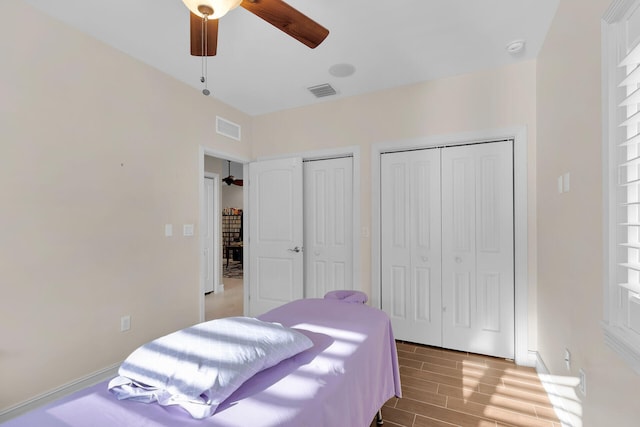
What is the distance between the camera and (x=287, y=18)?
1640 millimetres

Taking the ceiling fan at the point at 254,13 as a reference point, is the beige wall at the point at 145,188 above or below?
below

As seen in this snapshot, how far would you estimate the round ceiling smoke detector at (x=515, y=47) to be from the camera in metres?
2.41

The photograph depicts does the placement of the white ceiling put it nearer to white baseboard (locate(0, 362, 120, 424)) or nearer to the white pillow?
the white pillow

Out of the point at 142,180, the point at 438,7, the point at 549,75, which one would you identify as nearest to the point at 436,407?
the point at 549,75

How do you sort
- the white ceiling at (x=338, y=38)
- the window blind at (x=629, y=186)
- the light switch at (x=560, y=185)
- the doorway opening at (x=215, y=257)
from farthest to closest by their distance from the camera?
the doorway opening at (x=215, y=257) → the white ceiling at (x=338, y=38) → the light switch at (x=560, y=185) → the window blind at (x=629, y=186)

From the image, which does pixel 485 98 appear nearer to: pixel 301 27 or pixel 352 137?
pixel 352 137

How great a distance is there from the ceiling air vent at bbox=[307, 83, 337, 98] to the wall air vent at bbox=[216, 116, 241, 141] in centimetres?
108

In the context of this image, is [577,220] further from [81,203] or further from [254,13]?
[81,203]

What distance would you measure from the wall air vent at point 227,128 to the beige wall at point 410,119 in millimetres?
310

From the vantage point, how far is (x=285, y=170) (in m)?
3.74

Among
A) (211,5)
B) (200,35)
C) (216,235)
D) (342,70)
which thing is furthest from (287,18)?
(216,235)

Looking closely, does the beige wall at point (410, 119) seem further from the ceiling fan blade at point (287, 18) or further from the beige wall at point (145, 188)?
the ceiling fan blade at point (287, 18)

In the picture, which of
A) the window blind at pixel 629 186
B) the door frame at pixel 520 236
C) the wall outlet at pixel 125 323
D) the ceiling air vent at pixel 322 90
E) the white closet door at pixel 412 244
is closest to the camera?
the window blind at pixel 629 186

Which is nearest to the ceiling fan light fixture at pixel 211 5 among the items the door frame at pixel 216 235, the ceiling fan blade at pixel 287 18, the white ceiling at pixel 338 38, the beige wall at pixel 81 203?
the ceiling fan blade at pixel 287 18
